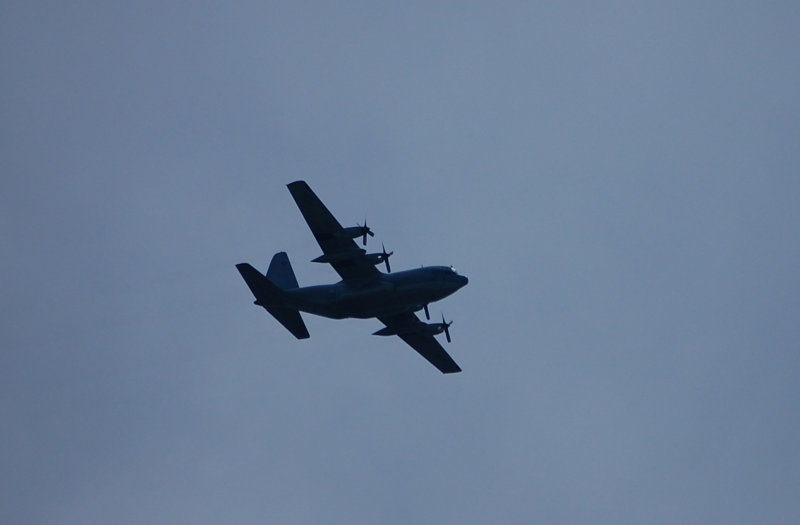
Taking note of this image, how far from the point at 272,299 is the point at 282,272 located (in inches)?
176

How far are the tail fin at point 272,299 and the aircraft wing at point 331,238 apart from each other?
10.5ft

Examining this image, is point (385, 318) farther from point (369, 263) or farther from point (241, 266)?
point (241, 266)

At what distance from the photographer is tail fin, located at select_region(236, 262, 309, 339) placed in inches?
Answer: 1865

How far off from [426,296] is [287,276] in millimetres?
8739

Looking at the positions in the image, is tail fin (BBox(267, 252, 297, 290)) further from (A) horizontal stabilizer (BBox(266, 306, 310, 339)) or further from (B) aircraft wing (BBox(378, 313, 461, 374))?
(B) aircraft wing (BBox(378, 313, 461, 374))

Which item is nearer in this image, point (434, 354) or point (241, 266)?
point (241, 266)

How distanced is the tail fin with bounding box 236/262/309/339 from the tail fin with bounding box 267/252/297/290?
8.68ft

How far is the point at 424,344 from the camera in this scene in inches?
2109

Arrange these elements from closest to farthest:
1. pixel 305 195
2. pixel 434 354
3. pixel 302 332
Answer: pixel 305 195
pixel 302 332
pixel 434 354

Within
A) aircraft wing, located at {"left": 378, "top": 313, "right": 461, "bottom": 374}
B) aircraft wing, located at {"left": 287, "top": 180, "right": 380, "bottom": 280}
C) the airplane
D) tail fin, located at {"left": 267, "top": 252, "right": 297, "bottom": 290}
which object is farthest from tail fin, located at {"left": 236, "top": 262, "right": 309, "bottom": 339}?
aircraft wing, located at {"left": 378, "top": 313, "right": 461, "bottom": 374}

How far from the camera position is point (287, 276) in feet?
172

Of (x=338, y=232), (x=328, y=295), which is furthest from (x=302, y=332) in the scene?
(x=338, y=232)

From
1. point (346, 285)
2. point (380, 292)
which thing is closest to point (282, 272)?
point (346, 285)

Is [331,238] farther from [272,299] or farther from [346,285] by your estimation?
[272,299]
